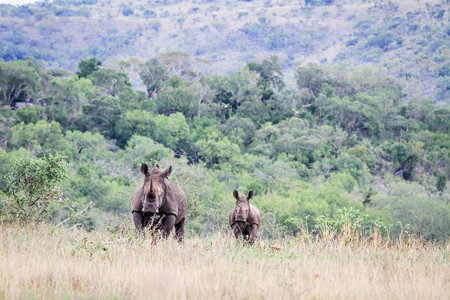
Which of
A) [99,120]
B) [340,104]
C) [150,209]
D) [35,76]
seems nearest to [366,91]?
[340,104]

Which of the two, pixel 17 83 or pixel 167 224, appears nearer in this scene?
pixel 167 224

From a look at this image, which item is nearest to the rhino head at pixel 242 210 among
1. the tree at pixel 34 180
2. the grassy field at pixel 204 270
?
the grassy field at pixel 204 270

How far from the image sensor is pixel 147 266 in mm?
8055

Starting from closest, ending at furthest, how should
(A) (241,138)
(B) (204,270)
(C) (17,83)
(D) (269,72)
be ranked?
(B) (204,270) < (A) (241,138) < (C) (17,83) < (D) (269,72)

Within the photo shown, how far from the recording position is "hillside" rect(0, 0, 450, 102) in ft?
441

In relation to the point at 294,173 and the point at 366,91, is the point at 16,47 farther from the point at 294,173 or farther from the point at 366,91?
the point at 294,173

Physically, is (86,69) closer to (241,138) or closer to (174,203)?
(241,138)

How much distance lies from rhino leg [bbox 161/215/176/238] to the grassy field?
81 centimetres

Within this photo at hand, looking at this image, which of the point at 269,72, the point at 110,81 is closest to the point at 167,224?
the point at 110,81

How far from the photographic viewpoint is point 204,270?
314 inches

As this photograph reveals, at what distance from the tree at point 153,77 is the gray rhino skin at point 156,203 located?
226ft

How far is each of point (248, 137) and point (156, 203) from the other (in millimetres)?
57607

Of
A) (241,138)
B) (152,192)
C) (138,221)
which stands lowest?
(241,138)

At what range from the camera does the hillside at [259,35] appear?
134 m
